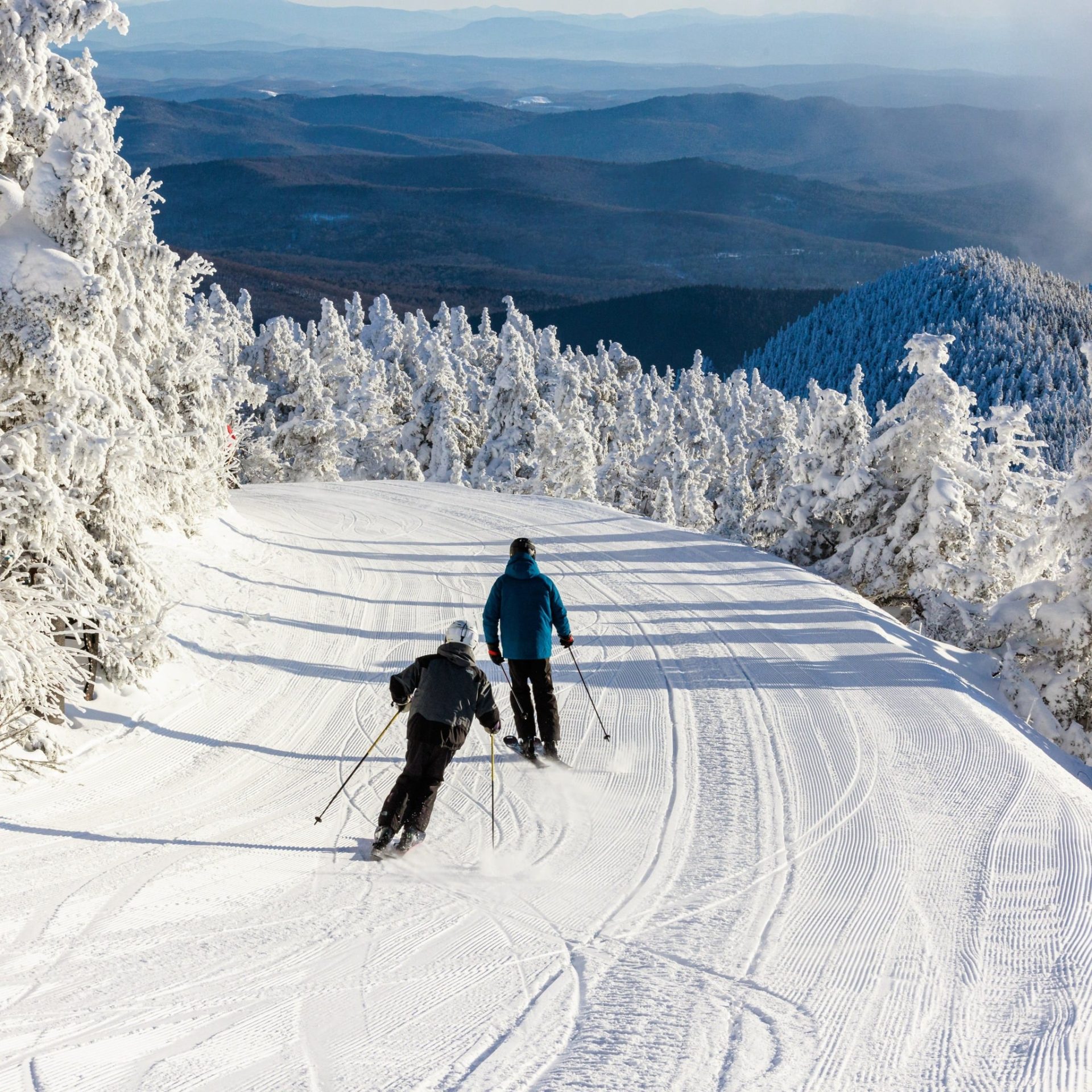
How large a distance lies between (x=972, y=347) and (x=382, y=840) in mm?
192479

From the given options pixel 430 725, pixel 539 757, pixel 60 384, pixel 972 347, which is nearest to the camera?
pixel 430 725

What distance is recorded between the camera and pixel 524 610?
8.46 metres

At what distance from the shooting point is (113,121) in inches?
384

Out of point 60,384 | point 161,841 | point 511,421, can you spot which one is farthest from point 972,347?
point 161,841

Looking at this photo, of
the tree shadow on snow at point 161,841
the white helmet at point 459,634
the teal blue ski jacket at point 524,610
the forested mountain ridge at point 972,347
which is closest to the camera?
the tree shadow on snow at point 161,841

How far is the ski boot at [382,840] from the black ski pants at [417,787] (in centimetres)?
4

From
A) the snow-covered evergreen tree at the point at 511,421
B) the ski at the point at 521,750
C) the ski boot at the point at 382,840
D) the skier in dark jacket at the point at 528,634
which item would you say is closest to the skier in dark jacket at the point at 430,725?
the ski boot at the point at 382,840

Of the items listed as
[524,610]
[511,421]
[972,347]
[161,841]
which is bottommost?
[972,347]

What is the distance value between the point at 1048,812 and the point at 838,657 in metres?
4.02

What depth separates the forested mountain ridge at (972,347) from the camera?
16638 centimetres

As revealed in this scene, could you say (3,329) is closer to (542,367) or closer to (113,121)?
(113,121)

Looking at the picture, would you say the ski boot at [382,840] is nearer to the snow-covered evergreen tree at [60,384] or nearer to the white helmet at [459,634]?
the white helmet at [459,634]

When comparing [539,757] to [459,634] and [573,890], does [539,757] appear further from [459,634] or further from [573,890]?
[573,890]

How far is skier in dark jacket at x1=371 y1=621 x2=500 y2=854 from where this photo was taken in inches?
Answer: 269
